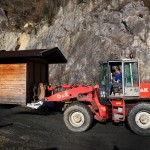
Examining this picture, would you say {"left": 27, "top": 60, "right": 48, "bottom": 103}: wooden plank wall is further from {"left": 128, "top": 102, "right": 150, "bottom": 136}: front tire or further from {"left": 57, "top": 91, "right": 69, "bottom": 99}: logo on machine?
{"left": 128, "top": 102, "right": 150, "bottom": 136}: front tire

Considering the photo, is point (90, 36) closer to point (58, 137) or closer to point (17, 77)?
point (17, 77)

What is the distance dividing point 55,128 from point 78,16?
30457mm

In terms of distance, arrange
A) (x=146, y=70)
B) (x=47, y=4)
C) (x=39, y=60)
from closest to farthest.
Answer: (x=39, y=60) → (x=146, y=70) → (x=47, y=4)

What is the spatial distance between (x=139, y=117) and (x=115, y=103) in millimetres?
1263

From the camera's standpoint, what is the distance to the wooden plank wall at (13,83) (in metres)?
22.4

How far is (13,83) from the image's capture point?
22797 millimetres

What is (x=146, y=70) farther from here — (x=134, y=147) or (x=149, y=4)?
(x=134, y=147)

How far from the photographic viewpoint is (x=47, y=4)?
4800 centimetres

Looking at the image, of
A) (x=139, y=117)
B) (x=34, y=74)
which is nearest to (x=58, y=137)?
(x=139, y=117)

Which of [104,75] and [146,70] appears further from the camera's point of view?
[146,70]

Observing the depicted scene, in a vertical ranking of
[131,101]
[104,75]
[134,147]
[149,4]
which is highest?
[149,4]

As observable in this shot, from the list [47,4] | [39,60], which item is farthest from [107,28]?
[39,60]

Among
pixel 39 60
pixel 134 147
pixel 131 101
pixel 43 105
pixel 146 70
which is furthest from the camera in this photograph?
pixel 146 70

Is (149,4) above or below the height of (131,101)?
above
